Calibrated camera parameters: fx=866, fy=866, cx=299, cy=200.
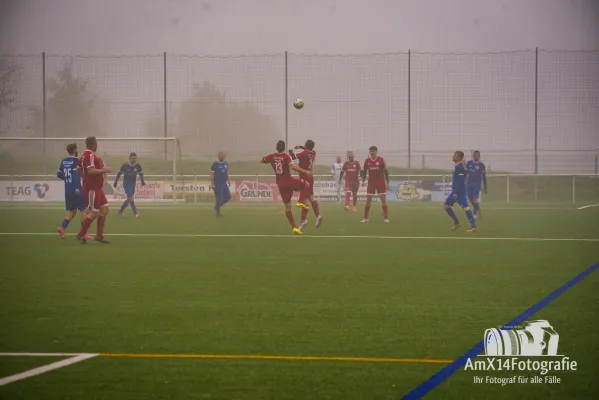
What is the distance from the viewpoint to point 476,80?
42.2m

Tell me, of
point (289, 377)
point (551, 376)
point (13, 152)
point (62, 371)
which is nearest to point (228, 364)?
point (289, 377)

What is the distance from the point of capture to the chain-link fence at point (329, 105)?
4038 cm

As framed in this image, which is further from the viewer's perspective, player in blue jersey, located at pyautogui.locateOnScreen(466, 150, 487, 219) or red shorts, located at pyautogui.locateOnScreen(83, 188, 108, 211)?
player in blue jersey, located at pyautogui.locateOnScreen(466, 150, 487, 219)

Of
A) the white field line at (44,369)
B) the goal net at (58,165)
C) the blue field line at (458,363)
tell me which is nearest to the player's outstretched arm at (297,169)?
the blue field line at (458,363)

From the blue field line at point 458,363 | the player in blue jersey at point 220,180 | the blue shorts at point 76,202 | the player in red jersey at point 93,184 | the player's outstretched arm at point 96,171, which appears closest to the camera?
the blue field line at point 458,363

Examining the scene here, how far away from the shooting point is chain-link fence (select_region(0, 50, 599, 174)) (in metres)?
40.4

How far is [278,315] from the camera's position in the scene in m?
7.64

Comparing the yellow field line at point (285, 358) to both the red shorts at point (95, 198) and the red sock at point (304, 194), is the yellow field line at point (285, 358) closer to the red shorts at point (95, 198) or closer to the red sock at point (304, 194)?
the red shorts at point (95, 198)

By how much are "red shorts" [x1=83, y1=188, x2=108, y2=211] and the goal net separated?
23.8 m

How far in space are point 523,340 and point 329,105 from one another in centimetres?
3669

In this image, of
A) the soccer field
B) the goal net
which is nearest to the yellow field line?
the soccer field

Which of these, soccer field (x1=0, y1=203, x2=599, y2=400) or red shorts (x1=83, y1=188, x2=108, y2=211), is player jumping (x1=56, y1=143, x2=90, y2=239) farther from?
soccer field (x1=0, y1=203, x2=599, y2=400)

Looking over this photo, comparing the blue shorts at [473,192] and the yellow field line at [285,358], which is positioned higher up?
the blue shorts at [473,192]

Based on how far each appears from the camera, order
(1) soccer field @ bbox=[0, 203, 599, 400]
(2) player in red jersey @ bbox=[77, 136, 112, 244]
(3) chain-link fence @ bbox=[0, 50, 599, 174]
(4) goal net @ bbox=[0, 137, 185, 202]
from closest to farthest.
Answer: (1) soccer field @ bbox=[0, 203, 599, 400], (2) player in red jersey @ bbox=[77, 136, 112, 244], (3) chain-link fence @ bbox=[0, 50, 599, 174], (4) goal net @ bbox=[0, 137, 185, 202]
